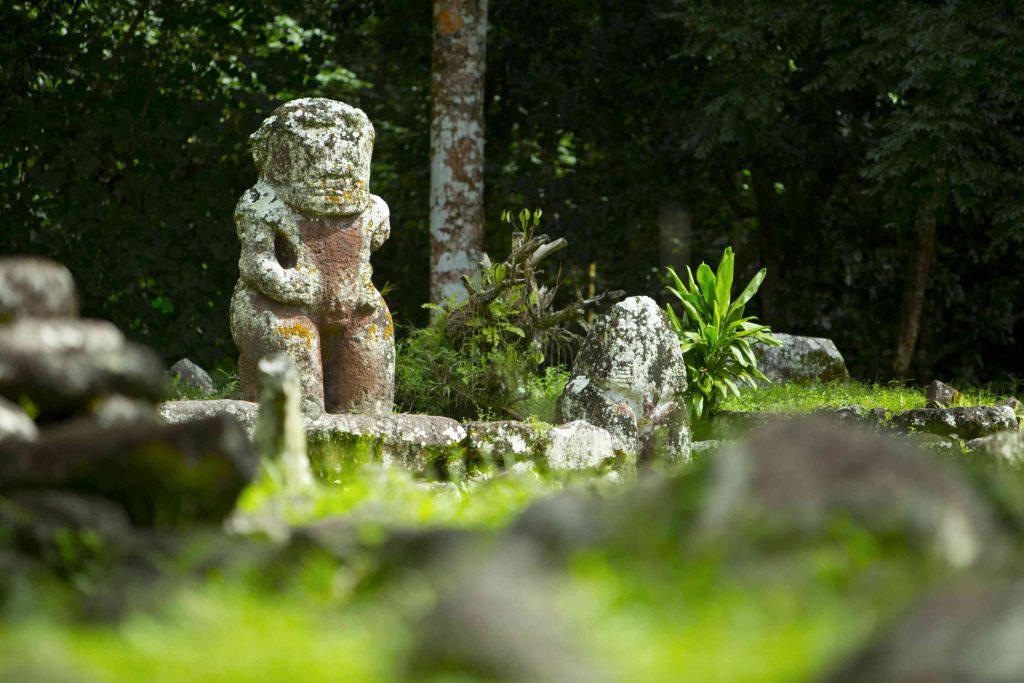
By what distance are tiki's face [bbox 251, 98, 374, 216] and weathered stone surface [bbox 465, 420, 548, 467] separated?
138 cm

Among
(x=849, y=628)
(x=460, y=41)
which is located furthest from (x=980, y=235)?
(x=849, y=628)

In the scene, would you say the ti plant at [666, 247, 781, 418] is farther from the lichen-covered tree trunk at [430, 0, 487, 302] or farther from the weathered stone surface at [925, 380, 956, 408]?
the lichen-covered tree trunk at [430, 0, 487, 302]

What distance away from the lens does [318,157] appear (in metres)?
6.61

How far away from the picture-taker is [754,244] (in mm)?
13523

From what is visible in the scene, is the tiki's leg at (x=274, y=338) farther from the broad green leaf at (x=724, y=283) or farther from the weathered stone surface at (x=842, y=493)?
the weathered stone surface at (x=842, y=493)

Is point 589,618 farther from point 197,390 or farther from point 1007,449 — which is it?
point 197,390

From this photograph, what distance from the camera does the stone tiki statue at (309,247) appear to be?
658cm

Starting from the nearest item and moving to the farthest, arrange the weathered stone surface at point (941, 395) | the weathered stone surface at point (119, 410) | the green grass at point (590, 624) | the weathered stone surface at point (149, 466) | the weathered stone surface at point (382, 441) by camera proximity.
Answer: the green grass at point (590, 624)
the weathered stone surface at point (149, 466)
the weathered stone surface at point (119, 410)
the weathered stone surface at point (382, 441)
the weathered stone surface at point (941, 395)

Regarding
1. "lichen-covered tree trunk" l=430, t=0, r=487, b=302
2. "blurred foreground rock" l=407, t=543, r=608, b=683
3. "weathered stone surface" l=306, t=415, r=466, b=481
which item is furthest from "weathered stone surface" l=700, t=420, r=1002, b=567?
"lichen-covered tree trunk" l=430, t=0, r=487, b=302

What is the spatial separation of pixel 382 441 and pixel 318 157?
1.61m

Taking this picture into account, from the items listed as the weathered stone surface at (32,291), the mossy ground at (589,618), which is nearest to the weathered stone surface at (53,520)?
the mossy ground at (589,618)

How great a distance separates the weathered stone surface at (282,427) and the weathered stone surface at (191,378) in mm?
4976

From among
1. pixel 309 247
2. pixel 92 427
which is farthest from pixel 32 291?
pixel 309 247

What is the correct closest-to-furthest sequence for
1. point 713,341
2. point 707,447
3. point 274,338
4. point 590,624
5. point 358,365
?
1. point 590,624
2. point 274,338
3. point 358,365
4. point 707,447
5. point 713,341
